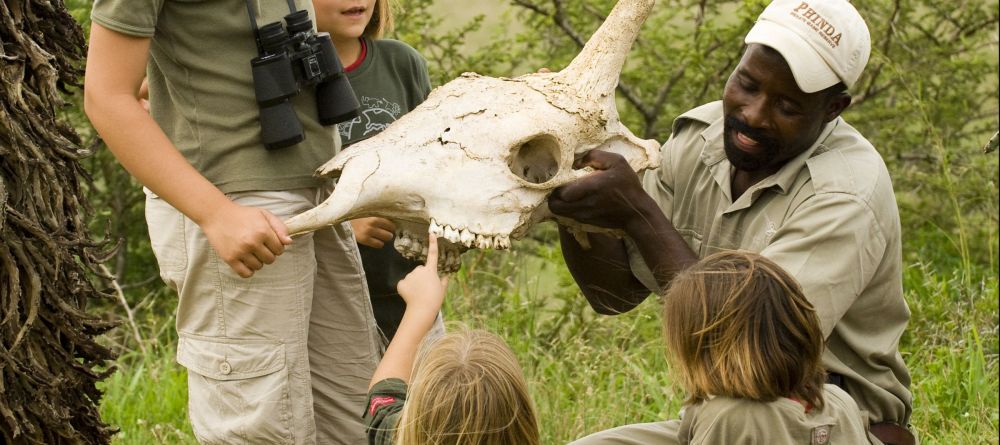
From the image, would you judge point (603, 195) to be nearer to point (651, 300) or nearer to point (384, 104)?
point (384, 104)

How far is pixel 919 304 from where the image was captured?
532cm

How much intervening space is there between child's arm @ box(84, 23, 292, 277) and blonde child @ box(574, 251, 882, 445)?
3.14ft

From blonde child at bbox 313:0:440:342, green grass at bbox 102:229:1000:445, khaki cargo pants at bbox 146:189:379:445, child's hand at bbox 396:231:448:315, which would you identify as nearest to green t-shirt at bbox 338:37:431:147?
blonde child at bbox 313:0:440:342

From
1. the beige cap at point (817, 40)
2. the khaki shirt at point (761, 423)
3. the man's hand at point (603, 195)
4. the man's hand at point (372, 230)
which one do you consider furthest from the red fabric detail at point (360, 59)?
the khaki shirt at point (761, 423)

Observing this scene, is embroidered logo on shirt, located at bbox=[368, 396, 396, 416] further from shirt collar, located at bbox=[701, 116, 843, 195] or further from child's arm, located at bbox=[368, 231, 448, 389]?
shirt collar, located at bbox=[701, 116, 843, 195]

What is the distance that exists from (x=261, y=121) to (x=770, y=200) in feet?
4.61

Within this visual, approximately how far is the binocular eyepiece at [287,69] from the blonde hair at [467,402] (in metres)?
0.67

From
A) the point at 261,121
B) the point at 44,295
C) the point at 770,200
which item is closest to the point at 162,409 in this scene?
the point at 44,295

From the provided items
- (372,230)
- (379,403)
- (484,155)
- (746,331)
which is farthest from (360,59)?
(746,331)

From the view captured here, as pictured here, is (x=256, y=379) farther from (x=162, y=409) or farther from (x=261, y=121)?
(x=162, y=409)

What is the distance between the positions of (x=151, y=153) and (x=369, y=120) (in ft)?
3.19

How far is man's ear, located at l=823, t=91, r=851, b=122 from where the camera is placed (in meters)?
3.50

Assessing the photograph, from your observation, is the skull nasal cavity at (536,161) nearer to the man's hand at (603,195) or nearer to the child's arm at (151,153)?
the man's hand at (603,195)

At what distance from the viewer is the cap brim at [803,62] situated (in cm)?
337
